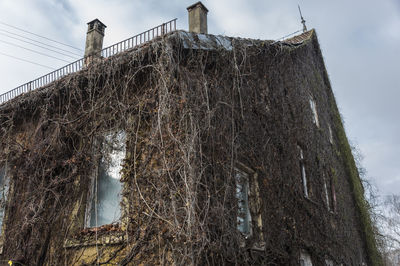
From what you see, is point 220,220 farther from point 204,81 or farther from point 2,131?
point 2,131

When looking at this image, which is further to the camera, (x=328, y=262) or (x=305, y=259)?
(x=328, y=262)

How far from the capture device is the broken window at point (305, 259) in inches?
332

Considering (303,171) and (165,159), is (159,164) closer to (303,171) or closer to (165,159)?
(165,159)

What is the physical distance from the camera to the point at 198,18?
9.70 metres

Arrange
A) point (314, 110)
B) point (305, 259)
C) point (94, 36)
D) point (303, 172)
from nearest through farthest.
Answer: point (305, 259)
point (303, 172)
point (94, 36)
point (314, 110)

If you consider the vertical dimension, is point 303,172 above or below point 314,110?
below

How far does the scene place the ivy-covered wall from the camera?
5.61m

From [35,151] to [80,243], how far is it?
7.51 ft

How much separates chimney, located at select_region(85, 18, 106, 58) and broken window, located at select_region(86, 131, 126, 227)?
4.75 m

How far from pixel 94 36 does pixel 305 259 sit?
8459 millimetres

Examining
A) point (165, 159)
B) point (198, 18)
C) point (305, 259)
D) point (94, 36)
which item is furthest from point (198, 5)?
point (305, 259)

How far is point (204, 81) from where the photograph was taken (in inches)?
259

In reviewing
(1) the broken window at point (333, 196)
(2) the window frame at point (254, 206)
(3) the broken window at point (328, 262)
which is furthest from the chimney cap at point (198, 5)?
(3) the broken window at point (328, 262)

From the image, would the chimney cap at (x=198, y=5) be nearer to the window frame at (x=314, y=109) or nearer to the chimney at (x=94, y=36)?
the chimney at (x=94, y=36)
